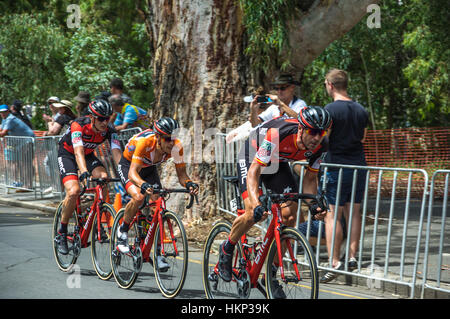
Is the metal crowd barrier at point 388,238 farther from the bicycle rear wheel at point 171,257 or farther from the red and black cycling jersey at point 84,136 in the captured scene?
the red and black cycling jersey at point 84,136

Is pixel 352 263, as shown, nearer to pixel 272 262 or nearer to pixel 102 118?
pixel 272 262

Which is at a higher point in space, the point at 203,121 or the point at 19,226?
the point at 203,121

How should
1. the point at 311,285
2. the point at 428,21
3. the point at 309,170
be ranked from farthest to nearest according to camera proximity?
the point at 428,21, the point at 309,170, the point at 311,285

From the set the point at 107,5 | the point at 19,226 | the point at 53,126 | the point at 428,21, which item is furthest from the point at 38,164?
the point at 107,5

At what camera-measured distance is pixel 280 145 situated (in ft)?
18.9

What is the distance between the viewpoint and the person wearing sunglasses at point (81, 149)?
24.6ft

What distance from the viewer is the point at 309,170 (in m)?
6.22

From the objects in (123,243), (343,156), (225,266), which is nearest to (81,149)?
(123,243)

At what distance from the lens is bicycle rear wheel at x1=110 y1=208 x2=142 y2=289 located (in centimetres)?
652

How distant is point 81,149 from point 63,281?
5.31ft

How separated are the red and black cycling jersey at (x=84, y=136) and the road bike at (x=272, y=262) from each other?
98.6 inches

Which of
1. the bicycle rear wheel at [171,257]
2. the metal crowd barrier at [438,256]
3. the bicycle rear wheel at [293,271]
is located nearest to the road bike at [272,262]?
the bicycle rear wheel at [293,271]
